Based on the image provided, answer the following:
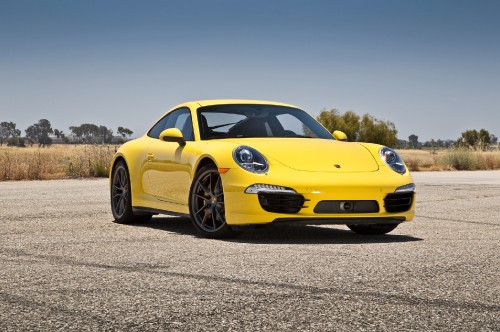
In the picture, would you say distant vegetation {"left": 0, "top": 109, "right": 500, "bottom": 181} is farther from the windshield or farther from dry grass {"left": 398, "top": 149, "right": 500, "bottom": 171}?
the windshield

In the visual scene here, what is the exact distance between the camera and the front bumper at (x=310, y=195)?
27.0 ft

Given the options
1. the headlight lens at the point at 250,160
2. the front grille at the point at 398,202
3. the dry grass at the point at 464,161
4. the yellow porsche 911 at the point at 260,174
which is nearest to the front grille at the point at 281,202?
the yellow porsche 911 at the point at 260,174

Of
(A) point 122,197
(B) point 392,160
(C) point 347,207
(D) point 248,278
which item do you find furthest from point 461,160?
(D) point 248,278

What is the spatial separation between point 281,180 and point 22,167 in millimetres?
16788

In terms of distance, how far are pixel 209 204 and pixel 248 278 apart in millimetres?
2707

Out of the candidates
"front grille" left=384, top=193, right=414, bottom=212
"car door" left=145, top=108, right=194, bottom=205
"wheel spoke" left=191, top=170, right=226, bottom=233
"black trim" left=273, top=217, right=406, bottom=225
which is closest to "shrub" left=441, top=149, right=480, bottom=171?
"car door" left=145, top=108, right=194, bottom=205

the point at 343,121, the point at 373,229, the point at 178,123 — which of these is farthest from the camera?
the point at 343,121

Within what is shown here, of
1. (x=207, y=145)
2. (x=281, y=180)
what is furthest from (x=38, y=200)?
(x=281, y=180)

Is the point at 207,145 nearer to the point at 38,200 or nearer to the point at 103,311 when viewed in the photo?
the point at 103,311

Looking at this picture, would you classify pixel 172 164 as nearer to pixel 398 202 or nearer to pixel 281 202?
pixel 281 202

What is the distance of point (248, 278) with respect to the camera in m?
6.11

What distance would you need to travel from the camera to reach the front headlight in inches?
354

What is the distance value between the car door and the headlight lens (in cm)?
82

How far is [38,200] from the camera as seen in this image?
1442 cm
